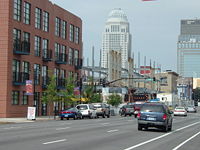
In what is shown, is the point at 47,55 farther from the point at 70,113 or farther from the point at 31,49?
the point at 70,113

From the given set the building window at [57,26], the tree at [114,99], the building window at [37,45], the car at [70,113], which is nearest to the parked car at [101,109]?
the car at [70,113]

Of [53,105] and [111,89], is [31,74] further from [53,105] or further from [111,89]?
[111,89]

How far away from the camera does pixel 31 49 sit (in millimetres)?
62656

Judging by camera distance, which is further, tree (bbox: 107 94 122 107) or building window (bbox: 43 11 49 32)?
tree (bbox: 107 94 122 107)

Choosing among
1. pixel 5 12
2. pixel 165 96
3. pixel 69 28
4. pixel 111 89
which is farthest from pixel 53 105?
pixel 111 89

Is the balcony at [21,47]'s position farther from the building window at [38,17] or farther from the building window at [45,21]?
the building window at [45,21]

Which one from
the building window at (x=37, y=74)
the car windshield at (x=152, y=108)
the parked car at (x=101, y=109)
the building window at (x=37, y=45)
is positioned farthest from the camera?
the building window at (x=37, y=45)

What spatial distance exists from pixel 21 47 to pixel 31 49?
13.5 feet

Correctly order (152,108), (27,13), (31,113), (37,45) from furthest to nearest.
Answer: (37,45) < (27,13) < (31,113) < (152,108)

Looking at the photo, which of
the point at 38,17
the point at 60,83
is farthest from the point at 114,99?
the point at 38,17

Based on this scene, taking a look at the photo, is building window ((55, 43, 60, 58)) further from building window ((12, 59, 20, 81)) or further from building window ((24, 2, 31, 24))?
building window ((12, 59, 20, 81))

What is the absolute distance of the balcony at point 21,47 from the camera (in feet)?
189

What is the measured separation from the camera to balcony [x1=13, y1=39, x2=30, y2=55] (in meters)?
57.5

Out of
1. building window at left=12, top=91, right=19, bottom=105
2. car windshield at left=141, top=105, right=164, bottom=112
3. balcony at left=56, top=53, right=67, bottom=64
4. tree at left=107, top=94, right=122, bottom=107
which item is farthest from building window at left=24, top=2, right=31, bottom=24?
tree at left=107, top=94, right=122, bottom=107
